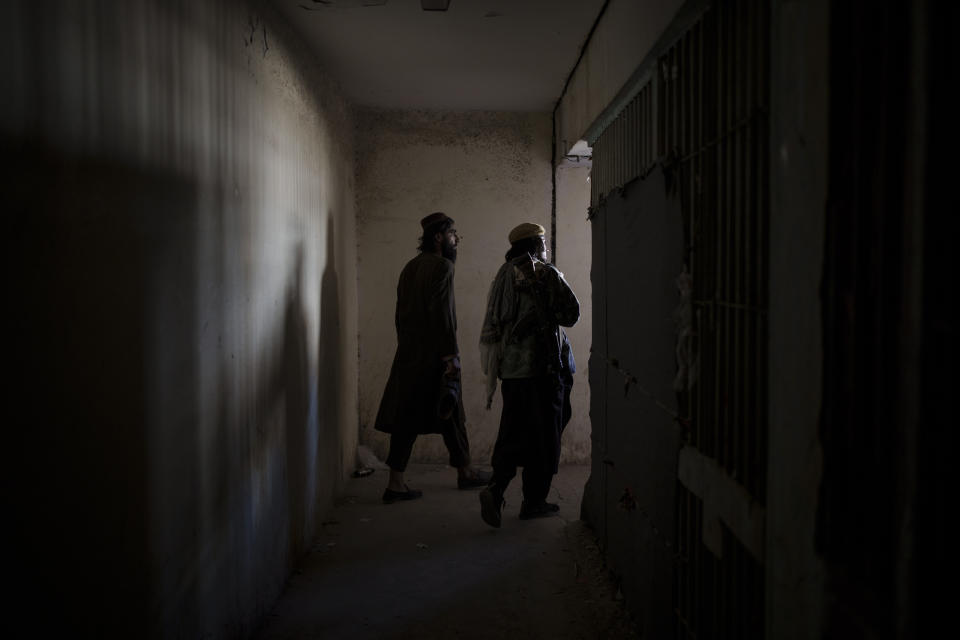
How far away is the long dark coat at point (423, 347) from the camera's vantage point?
13.4ft

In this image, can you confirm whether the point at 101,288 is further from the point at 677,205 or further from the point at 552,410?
the point at 552,410

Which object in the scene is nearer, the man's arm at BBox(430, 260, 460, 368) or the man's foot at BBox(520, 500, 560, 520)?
the man's foot at BBox(520, 500, 560, 520)

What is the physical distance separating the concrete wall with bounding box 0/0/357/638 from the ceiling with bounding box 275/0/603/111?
16.3 inches

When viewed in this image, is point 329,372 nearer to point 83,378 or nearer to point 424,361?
point 424,361

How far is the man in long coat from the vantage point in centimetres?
407

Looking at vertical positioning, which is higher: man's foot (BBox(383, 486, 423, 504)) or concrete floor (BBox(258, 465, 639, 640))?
man's foot (BBox(383, 486, 423, 504))

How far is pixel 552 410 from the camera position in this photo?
358 centimetres

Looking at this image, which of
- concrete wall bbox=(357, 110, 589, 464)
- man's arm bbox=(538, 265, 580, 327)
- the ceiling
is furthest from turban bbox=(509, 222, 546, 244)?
concrete wall bbox=(357, 110, 589, 464)

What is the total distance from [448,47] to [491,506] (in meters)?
2.49

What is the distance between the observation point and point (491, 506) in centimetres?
362

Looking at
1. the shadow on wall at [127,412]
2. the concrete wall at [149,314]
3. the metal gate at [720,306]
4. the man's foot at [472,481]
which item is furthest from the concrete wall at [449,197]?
the metal gate at [720,306]

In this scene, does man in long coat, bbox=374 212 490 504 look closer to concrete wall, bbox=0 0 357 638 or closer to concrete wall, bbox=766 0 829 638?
concrete wall, bbox=0 0 357 638

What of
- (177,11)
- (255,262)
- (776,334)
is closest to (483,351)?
(255,262)

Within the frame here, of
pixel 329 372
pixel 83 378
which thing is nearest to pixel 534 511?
pixel 329 372
